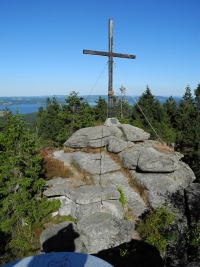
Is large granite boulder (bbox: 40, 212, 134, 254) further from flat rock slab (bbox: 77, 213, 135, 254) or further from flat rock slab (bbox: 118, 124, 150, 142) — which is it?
flat rock slab (bbox: 118, 124, 150, 142)

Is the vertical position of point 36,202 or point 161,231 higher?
point 36,202

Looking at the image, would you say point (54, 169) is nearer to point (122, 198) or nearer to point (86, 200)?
point (86, 200)

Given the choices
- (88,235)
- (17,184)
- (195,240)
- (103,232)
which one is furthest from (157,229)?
(17,184)

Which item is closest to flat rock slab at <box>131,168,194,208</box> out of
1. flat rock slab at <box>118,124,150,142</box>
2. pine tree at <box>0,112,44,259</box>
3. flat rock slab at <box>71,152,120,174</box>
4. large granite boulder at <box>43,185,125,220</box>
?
flat rock slab at <box>71,152,120,174</box>

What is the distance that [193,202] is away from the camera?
12664 mm

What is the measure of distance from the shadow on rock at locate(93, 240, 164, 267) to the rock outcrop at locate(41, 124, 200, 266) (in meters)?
0.29

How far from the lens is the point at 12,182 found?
34.8ft

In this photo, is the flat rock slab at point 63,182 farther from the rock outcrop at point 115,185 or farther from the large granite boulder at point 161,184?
the large granite boulder at point 161,184

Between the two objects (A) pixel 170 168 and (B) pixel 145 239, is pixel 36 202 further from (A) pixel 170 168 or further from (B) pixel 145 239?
(A) pixel 170 168

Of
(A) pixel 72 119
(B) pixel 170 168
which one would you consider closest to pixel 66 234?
(B) pixel 170 168

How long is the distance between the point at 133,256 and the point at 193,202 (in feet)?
18.1

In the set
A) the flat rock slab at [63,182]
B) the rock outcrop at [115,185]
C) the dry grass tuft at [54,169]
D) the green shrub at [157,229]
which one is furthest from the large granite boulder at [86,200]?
the green shrub at [157,229]

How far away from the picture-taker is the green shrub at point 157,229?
9620 mm

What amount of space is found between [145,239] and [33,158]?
22.3 ft
